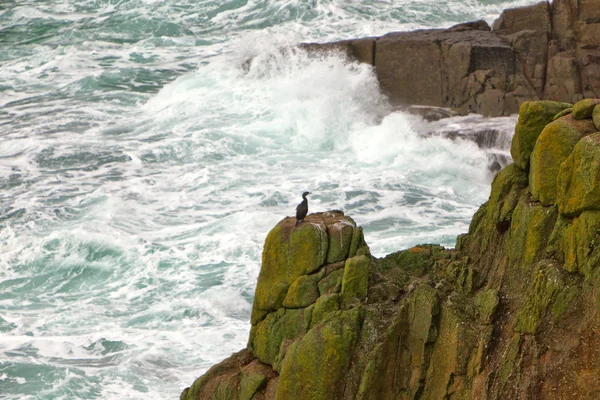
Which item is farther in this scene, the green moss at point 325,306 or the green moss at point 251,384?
the green moss at point 251,384

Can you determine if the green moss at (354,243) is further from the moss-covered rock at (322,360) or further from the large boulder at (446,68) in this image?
the large boulder at (446,68)

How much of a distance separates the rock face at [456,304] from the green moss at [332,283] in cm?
1

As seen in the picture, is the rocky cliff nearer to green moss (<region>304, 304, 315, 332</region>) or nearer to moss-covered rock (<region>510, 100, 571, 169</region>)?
moss-covered rock (<region>510, 100, 571, 169</region>)

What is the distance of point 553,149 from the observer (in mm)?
9359

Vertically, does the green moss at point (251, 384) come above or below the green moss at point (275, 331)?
below

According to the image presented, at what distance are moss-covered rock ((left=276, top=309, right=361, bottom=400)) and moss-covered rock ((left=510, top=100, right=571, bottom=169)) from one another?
2.07 m

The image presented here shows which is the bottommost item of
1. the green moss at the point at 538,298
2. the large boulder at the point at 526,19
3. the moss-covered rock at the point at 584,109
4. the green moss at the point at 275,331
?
the green moss at the point at 275,331

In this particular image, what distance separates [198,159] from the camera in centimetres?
2614

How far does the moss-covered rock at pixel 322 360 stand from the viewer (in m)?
9.37

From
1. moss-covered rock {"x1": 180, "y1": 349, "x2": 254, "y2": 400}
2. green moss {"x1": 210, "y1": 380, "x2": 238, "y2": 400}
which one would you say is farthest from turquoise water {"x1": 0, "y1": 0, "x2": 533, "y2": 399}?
green moss {"x1": 210, "y1": 380, "x2": 238, "y2": 400}

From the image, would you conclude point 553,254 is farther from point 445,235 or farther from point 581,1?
point 581,1

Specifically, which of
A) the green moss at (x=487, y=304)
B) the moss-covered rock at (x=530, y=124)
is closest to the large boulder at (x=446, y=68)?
the moss-covered rock at (x=530, y=124)

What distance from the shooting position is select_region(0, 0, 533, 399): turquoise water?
16.8m

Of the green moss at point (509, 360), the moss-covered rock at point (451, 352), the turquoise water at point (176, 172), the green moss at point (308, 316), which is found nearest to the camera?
the green moss at point (509, 360)
